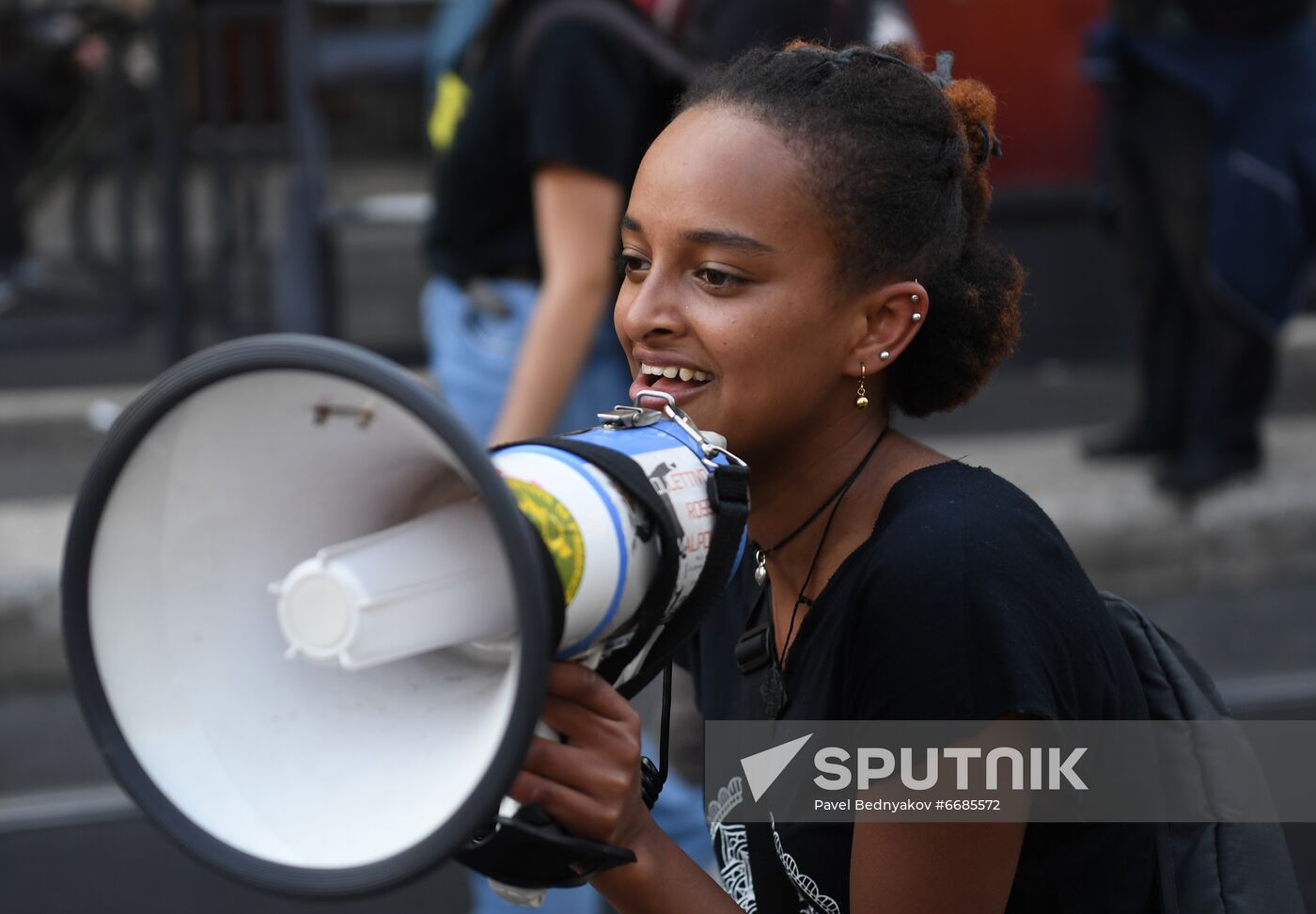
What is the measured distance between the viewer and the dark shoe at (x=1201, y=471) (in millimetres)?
5391

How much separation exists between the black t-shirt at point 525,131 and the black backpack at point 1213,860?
1.55m

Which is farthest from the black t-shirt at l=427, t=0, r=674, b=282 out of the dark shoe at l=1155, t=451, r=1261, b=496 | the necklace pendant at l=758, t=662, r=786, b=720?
the dark shoe at l=1155, t=451, r=1261, b=496

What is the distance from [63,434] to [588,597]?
556 cm

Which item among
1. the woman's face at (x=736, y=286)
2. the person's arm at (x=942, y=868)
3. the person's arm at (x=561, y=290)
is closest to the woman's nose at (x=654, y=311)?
the woman's face at (x=736, y=286)

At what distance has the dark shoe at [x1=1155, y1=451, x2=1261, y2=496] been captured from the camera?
539cm

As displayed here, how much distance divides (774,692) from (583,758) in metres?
0.37

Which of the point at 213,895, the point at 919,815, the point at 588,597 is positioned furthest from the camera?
the point at 213,895

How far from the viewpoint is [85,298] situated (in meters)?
8.23

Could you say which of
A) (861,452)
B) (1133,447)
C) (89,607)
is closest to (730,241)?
(861,452)

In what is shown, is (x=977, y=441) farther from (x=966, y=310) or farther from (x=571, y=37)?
(x=966, y=310)

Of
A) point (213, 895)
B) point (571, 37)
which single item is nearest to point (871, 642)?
point (571, 37)

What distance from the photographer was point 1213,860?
156 centimetres

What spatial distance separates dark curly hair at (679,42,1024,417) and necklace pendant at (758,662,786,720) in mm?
310

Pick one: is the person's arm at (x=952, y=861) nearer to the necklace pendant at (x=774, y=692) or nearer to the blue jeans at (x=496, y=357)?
the necklace pendant at (x=774, y=692)
